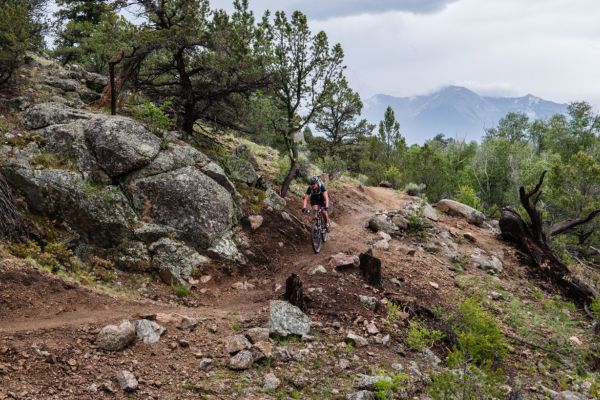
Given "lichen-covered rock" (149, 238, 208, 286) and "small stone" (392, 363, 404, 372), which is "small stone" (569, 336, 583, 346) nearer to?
"small stone" (392, 363, 404, 372)

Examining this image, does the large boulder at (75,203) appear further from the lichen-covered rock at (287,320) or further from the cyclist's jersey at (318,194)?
the cyclist's jersey at (318,194)

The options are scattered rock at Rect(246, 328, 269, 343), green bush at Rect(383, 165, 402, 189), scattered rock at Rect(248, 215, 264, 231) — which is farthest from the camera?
green bush at Rect(383, 165, 402, 189)

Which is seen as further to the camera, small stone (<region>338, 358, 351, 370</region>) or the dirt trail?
small stone (<region>338, 358, 351, 370</region>)

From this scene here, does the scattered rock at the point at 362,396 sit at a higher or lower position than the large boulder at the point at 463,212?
lower

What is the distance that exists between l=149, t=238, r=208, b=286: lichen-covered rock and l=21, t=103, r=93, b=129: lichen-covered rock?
5443 millimetres

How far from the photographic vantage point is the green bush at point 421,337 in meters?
8.53

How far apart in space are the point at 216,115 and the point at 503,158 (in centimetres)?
3282

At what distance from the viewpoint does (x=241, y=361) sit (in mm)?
6648

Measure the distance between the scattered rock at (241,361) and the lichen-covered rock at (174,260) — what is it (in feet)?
12.8

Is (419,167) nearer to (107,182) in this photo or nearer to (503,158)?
(503,158)

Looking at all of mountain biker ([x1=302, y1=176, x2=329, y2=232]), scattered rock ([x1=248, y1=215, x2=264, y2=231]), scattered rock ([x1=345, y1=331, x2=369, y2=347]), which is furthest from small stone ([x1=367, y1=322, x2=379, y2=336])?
scattered rock ([x1=248, y1=215, x2=264, y2=231])

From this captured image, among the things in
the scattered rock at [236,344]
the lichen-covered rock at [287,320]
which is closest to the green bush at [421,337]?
the lichen-covered rock at [287,320]

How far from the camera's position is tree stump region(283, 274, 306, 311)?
29.2 ft

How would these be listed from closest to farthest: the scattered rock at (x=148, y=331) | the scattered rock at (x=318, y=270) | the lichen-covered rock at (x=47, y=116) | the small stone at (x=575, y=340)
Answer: the scattered rock at (x=148, y=331) < the small stone at (x=575, y=340) < the scattered rock at (x=318, y=270) < the lichen-covered rock at (x=47, y=116)
